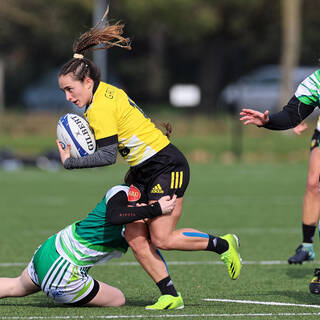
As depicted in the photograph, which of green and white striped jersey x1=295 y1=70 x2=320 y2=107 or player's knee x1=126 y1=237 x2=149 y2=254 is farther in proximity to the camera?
green and white striped jersey x1=295 y1=70 x2=320 y2=107

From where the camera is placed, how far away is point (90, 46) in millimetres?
6770

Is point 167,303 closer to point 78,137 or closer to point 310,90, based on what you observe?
point 78,137

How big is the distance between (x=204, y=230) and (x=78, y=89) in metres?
5.56

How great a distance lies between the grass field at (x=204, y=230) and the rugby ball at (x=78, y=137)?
1166 mm

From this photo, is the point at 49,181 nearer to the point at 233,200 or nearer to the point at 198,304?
the point at 233,200

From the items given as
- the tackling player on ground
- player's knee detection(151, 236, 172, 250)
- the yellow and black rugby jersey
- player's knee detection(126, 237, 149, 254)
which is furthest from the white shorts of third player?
the yellow and black rugby jersey

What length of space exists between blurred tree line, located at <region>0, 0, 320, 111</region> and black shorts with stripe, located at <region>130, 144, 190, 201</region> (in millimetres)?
25431

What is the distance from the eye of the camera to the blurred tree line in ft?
113

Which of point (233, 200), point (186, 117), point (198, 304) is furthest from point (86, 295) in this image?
point (186, 117)

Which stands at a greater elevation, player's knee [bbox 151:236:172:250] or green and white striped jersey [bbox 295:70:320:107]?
green and white striped jersey [bbox 295:70:320:107]

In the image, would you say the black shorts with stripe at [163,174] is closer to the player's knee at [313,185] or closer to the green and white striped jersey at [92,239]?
the green and white striped jersey at [92,239]

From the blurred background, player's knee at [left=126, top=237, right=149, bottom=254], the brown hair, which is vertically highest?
the brown hair

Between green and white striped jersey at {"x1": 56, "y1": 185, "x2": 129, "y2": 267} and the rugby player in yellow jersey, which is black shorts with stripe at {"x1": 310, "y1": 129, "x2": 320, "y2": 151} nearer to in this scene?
the rugby player in yellow jersey

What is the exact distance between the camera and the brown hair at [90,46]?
256 inches
